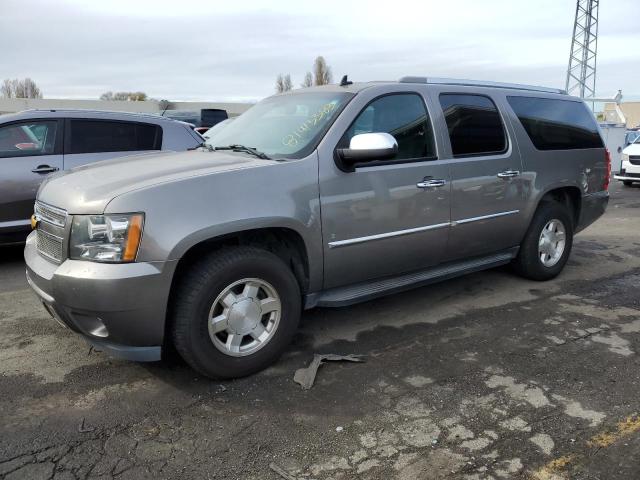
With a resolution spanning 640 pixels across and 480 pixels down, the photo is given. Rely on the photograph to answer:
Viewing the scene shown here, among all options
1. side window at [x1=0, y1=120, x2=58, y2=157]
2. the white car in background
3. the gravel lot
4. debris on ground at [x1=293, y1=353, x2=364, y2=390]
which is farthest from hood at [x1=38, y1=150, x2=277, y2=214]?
the white car in background

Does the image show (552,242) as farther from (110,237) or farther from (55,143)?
(55,143)

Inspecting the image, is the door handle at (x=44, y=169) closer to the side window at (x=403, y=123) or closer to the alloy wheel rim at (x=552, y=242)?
the side window at (x=403, y=123)

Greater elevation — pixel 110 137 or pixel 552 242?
pixel 110 137

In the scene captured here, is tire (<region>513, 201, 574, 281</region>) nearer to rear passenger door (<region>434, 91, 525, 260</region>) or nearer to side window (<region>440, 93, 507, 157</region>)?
rear passenger door (<region>434, 91, 525, 260</region>)

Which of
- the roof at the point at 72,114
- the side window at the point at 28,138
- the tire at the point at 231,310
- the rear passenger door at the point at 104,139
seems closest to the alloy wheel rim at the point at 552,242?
the tire at the point at 231,310

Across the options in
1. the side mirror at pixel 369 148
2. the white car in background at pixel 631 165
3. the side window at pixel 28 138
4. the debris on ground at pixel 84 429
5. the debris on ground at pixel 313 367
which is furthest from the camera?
the white car in background at pixel 631 165

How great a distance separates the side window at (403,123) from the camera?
4.04m

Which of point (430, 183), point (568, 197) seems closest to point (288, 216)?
point (430, 183)

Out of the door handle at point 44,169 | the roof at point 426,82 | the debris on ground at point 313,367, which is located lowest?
the debris on ground at point 313,367

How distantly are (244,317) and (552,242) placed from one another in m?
3.58

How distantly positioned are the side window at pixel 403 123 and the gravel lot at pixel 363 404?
1.39 metres

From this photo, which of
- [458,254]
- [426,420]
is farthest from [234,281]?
[458,254]

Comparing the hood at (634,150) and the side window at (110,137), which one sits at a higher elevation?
the hood at (634,150)

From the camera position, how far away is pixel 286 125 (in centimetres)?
413
